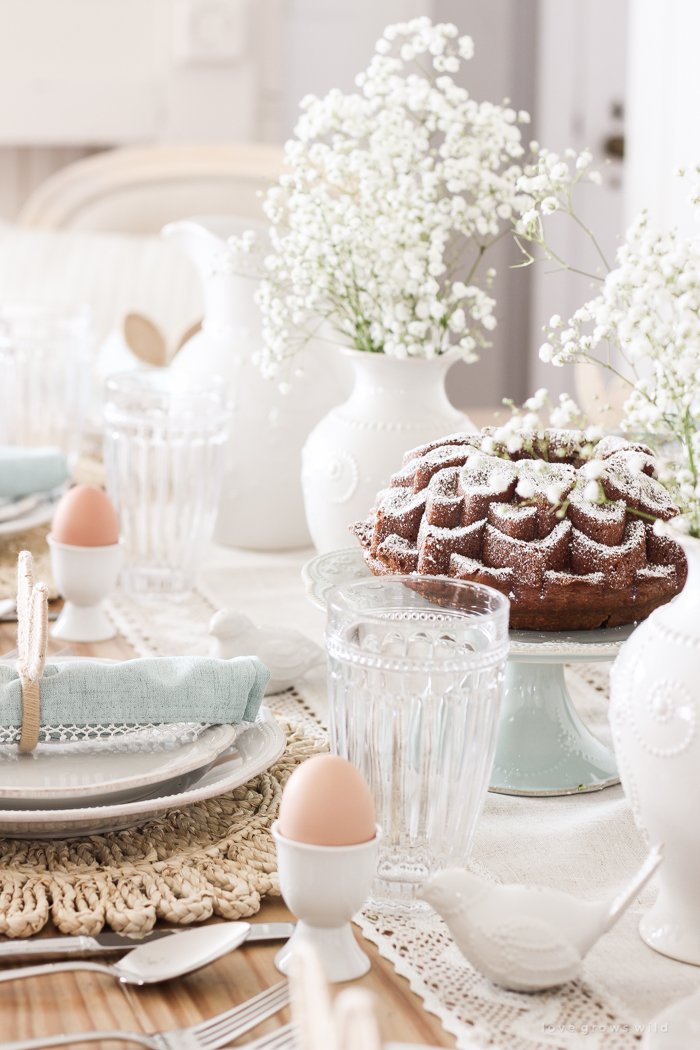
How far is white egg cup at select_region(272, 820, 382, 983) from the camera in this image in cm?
56

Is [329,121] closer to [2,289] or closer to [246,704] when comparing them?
[246,704]

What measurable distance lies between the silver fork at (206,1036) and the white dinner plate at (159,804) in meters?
0.15

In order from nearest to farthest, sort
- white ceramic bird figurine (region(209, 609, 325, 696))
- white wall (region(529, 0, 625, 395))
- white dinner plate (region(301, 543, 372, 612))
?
white dinner plate (region(301, 543, 372, 612))
white ceramic bird figurine (region(209, 609, 325, 696))
white wall (region(529, 0, 625, 395))

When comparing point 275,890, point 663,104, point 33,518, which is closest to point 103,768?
point 275,890

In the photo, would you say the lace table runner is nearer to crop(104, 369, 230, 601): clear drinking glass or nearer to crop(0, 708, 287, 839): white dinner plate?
crop(0, 708, 287, 839): white dinner plate

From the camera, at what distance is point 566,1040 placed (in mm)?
547

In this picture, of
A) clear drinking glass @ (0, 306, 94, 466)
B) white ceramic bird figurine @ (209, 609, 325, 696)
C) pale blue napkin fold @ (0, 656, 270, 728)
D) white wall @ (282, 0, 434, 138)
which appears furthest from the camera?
white wall @ (282, 0, 434, 138)

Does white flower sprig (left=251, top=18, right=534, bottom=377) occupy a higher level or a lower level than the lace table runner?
higher

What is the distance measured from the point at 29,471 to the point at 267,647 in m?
0.49

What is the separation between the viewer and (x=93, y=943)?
0.60 metres

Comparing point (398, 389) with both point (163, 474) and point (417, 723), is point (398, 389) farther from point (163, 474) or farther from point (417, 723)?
point (417, 723)

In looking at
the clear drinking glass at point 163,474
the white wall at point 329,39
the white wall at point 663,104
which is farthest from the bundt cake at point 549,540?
the white wall at point 329,39

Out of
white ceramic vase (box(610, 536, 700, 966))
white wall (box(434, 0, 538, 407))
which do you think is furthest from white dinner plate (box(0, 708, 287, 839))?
white wall (box(434, 0, 538, 407))

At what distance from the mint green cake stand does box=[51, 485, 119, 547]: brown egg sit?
42 centimetres
